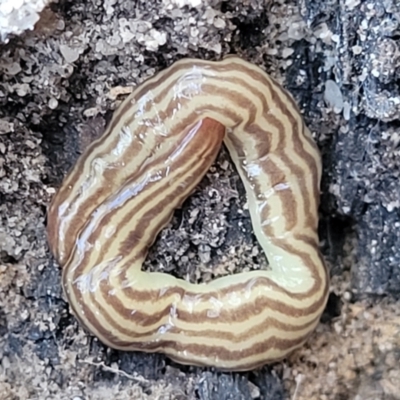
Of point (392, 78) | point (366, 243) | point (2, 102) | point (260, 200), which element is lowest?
point (366, 243)

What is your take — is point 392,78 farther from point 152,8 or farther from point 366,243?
point 152,8

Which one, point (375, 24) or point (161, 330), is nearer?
point (375, 24)

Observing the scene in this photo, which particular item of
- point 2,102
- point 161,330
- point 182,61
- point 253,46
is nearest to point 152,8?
point 182,61
